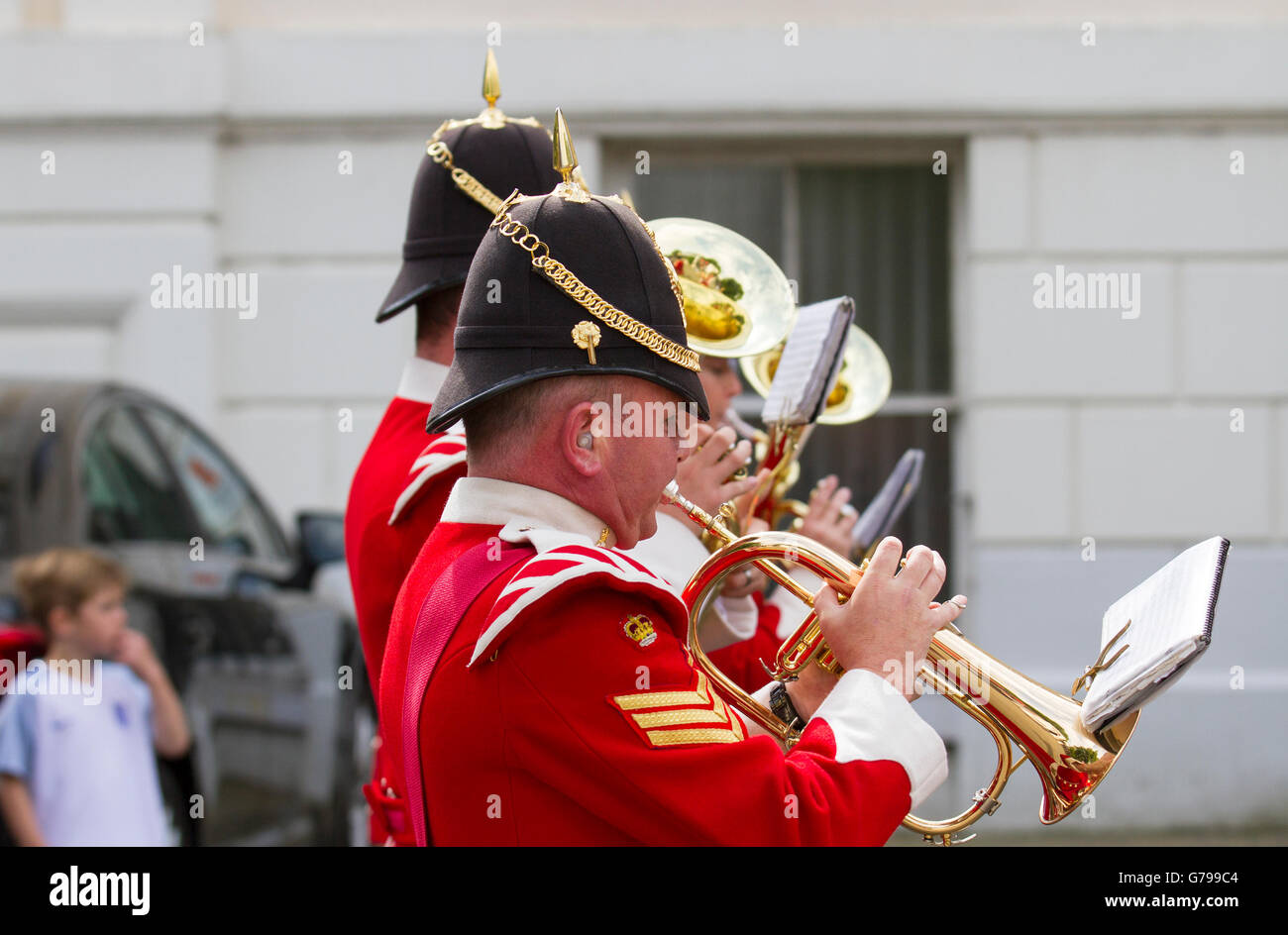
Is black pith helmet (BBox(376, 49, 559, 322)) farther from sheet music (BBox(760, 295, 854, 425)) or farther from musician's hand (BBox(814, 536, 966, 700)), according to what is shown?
musician's hand (BBox(814, 536, 966, 700))

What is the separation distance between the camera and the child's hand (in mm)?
4379

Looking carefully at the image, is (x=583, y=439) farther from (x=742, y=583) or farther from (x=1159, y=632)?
(x=742, y=583)

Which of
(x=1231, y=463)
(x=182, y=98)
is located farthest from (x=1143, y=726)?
(x=182, y=98)

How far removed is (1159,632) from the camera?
6.02 feet

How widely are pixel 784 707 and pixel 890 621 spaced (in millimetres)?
268

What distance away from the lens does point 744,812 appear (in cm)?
169

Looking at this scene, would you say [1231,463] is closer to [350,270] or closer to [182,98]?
[350,270]

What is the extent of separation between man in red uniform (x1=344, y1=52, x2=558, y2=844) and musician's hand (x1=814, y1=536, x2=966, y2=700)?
88cm

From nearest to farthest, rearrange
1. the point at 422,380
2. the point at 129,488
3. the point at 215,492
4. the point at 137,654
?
1. the point at 422,380
2. the point at 137,654
3. the point at 129,488
4. the point at 215,492

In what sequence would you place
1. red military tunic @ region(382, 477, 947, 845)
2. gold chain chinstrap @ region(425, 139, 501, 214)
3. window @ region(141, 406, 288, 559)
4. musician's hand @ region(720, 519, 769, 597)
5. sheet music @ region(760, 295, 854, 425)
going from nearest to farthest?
red military tunic @ region(382, 477, 947, 845) → gold chain chinstrap @ region(425, 139, 501, 214) → musician's hand @ region(720, 519, 769, 597) → sheet music @ region(760, 295, 854, 425) → window @ region(141, 406, 288, 559)

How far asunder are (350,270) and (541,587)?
5.93 metres

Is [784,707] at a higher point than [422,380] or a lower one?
lower

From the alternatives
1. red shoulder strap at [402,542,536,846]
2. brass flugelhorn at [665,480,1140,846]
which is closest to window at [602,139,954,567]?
brass flugelhorn at [665,480,1140,846]

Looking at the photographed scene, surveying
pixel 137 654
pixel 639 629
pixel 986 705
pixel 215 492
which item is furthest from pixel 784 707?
pixel 215 492
